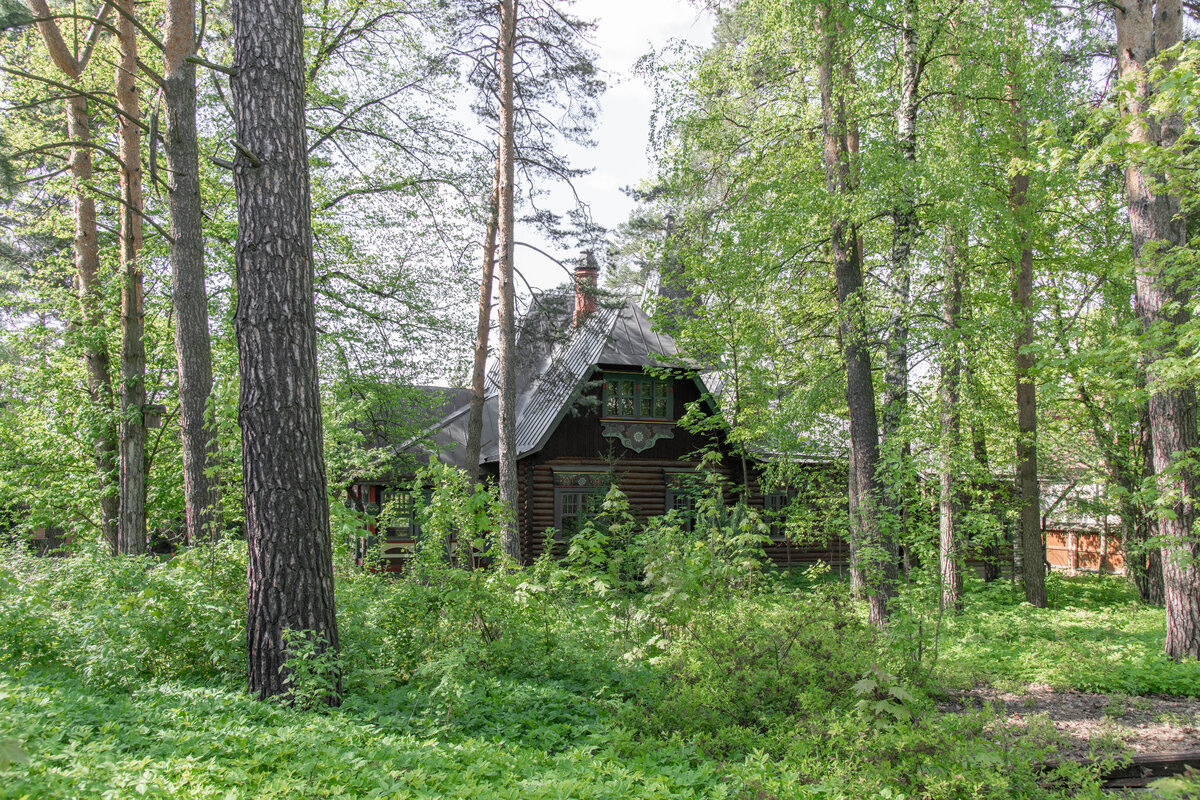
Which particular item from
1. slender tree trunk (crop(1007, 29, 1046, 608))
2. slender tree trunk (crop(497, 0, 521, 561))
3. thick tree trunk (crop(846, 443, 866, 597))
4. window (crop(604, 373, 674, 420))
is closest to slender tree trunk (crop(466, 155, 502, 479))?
slender tree trunk (crop(497, 0, 521, 561))

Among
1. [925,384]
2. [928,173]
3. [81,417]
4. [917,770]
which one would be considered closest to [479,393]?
[81,417]

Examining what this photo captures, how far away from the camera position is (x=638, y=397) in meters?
18.7

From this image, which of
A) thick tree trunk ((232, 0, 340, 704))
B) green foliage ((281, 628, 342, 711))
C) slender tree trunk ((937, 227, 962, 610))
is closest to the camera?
green foliage ((281, 628, 342, 711))

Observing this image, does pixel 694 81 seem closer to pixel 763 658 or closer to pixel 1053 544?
pixel 763 658

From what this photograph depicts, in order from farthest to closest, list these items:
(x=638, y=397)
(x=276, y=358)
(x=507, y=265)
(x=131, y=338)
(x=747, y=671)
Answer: (x=638, y=397) < (x=507, y=265) < (x=131, y=338) < (x=747, y=671) < (x=276, y=358)

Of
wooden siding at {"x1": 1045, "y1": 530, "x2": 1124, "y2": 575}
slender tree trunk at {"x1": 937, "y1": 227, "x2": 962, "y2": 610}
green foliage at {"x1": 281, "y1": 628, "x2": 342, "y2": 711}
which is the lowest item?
wooden siding at {"x1": 1045, "y1": 530, "x2": 1124, "y2": 575}

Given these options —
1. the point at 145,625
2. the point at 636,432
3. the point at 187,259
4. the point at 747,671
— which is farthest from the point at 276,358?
the point at 636,432

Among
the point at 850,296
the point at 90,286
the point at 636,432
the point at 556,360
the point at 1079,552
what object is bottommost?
the point at 1079,552

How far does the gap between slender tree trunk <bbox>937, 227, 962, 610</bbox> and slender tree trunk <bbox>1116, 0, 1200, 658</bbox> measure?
217cm

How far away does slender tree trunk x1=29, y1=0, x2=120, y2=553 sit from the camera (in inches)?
467

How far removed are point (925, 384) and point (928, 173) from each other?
4.70 m

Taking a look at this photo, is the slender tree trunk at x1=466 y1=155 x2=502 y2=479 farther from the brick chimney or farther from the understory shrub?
the understory shrub

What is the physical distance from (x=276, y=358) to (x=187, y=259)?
4549 millimetres

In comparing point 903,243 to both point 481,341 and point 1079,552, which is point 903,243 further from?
point 1079,552
